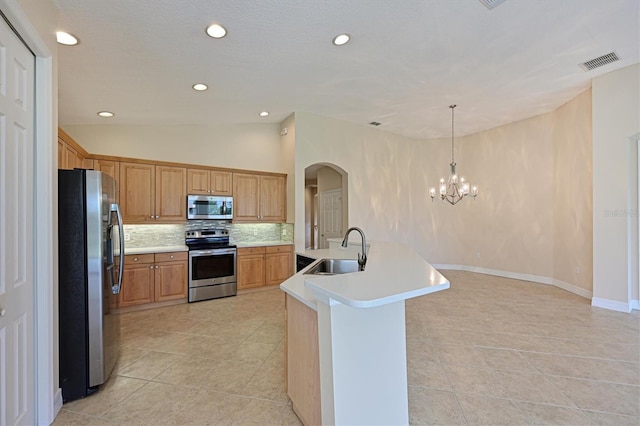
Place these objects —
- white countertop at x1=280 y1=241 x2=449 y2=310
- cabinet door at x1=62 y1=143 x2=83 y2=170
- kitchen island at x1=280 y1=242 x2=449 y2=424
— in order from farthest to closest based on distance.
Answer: cabinet door at x1=62 y1=143 x2=83 y2=170, kitchen island at x1=280 y1=242 x2=449 y2=424, white countertop at x1=280 y1=241 x2=449 y2=310

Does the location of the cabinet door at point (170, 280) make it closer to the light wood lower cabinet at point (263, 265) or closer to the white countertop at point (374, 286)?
the light wood lower cabinet at point (263, 265)

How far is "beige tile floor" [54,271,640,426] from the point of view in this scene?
1.92 metres

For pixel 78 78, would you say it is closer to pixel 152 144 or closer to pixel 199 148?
pixel 152 144

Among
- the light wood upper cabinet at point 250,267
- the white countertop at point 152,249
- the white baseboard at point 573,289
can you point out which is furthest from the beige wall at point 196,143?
the white baseboard at point 573,289

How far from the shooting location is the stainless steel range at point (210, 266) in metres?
4.43

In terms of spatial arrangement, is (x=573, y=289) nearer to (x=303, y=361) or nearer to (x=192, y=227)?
(x=303, y=361)

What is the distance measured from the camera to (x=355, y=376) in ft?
4.66

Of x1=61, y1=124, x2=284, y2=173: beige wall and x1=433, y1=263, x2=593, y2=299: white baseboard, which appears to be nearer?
x1=61, y1=124, x2=284, y2=173: beige wall

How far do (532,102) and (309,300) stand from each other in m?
5.54

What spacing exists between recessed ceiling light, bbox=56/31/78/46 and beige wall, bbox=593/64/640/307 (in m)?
6.30

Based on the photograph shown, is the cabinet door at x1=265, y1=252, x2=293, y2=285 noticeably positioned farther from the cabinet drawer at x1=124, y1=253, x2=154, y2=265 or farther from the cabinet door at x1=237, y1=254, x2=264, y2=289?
the cabinet drawer at x1=124, y1=253, x2=154, y2=265

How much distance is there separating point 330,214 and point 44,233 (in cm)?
557

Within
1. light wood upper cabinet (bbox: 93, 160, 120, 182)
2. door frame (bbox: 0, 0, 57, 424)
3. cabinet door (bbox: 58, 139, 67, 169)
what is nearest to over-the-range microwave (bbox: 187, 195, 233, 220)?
light wood upper cabinet (bbox: 93, 160, 120, 182)

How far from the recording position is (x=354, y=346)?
143cm
